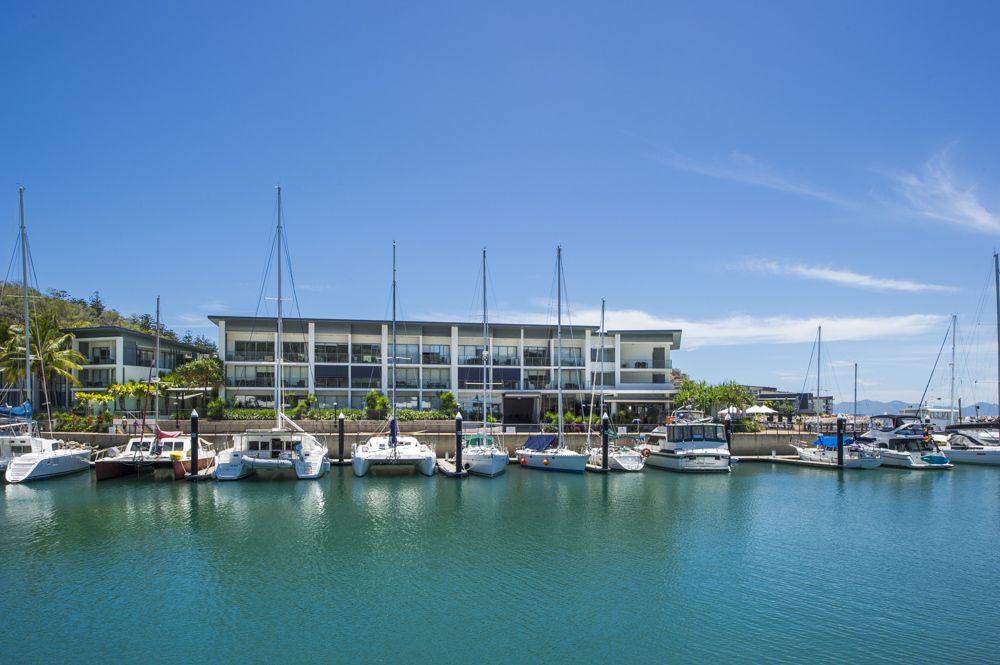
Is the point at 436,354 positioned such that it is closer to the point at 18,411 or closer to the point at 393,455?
the point at 393,455

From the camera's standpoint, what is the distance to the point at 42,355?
5144cm

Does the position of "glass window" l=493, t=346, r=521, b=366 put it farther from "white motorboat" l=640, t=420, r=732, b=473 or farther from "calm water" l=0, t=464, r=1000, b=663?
"calm water" l=0, t=464, r=1000, b=663

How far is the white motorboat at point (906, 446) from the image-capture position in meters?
48.7

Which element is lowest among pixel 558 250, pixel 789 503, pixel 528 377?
pixel 789 503

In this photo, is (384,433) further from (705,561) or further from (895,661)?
(895,661)

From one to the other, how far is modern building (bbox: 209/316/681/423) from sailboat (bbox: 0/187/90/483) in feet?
53.5

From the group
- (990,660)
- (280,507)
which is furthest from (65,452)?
(990,660)

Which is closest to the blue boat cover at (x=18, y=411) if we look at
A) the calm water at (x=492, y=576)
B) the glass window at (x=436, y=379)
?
the calm water at (x=492, y=576)

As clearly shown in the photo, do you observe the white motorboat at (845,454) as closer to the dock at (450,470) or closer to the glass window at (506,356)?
the glass window at (506,356)

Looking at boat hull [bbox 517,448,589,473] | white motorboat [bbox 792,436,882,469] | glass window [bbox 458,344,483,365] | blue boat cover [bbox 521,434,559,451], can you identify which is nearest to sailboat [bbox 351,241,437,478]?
boat hull [bbox 517,448,589,473]

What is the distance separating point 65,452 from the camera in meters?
41.7

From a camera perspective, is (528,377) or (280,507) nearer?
(280,507)

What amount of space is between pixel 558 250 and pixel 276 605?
1402 inches

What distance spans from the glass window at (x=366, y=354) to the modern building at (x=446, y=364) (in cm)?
9
